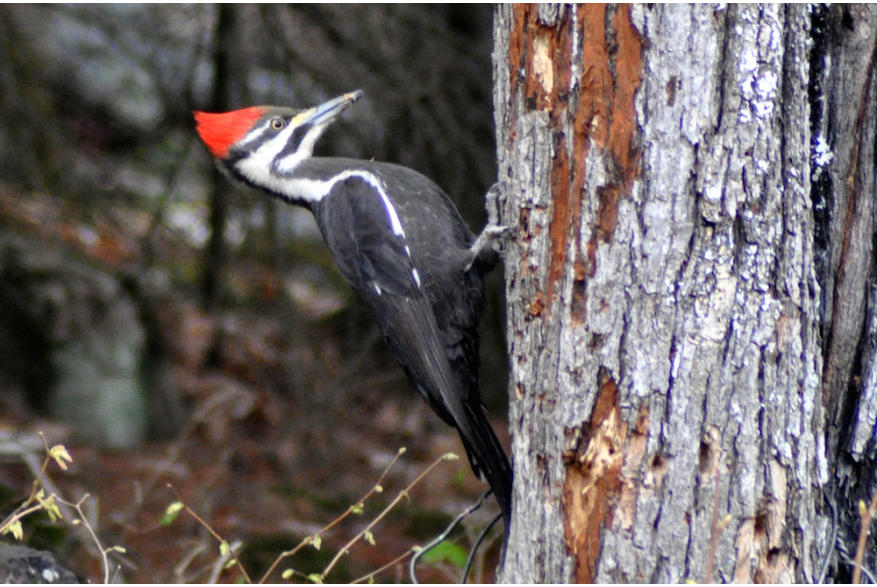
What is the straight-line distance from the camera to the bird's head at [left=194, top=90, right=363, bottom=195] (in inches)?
145

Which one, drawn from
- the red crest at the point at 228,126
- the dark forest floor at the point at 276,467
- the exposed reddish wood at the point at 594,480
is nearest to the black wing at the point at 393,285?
the red crest at the point at 228,126

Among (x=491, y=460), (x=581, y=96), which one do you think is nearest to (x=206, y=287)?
(x=491, y=460)

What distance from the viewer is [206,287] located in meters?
6.25

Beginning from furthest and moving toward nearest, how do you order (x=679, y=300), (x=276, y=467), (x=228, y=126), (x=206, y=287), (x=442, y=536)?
(x=206, y=287) → (x=276, y=467) → (x=228, y=126) → (x=442, y=536) → (x=679, y=300)

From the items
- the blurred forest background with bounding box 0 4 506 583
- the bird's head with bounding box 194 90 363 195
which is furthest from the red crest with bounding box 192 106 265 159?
the blurred forest background with bounding box 0 4 506 583

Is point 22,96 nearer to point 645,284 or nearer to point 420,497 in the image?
point 420,497

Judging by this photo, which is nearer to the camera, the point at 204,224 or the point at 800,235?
the point at 800,235

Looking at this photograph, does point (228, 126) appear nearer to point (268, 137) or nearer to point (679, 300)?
point (268, 137)

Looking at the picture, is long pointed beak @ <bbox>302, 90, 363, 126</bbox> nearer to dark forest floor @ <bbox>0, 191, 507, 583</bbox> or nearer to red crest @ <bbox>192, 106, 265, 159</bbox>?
red crest @ <bbox>192, 106, 265, 159</bbox>

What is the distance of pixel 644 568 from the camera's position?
78.5 inches

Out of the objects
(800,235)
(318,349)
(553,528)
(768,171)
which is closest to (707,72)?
(768,171)

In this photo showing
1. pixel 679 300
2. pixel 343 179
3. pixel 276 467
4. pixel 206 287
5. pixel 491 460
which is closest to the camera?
pixel 679 300

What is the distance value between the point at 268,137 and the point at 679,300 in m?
2.26

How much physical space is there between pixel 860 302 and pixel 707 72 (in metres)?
0.77
